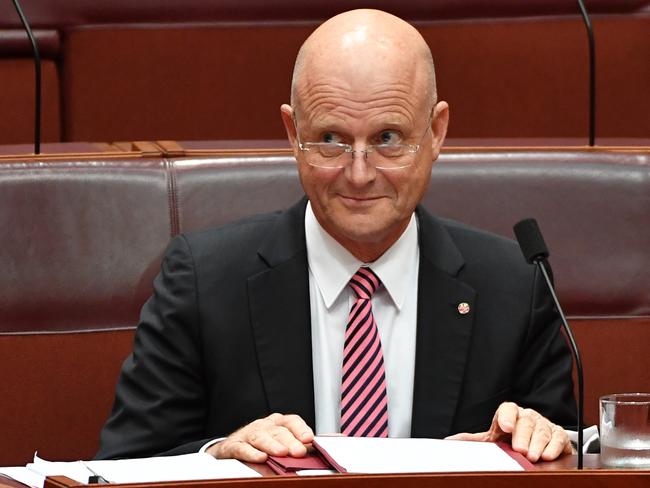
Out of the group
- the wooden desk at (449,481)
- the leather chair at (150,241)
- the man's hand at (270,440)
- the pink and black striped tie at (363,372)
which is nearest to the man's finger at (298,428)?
the man's hand at (270,440)

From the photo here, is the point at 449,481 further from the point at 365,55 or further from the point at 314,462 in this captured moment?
the point at 365,55

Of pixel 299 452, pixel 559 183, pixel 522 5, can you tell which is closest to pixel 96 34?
pixel 522 5

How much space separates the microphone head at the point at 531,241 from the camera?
116cm

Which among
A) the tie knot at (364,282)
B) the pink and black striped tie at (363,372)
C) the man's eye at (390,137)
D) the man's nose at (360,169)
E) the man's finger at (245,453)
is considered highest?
the man's eye at (390,137)

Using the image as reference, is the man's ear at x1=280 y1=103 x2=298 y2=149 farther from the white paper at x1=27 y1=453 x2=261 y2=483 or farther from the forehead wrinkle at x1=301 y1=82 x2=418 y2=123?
the white paper at x1=27 y1=453 x2=261 y2=483

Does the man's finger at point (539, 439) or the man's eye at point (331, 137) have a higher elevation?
the man's eye at point (331, 137)

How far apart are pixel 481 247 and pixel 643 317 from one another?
320 mm

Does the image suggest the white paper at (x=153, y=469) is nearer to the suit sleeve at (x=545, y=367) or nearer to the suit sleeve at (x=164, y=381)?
the suit sleeve at (x=164, y=381)

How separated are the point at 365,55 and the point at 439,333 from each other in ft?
1.12

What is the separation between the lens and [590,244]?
1759 mm

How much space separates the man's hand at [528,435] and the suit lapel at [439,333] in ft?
0.73

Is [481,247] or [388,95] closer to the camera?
[388,95]

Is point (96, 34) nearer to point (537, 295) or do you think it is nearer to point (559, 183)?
point (559, 183)

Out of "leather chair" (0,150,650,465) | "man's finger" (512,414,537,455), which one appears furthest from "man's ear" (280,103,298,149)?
"man's finger" (512,414,537,455)
